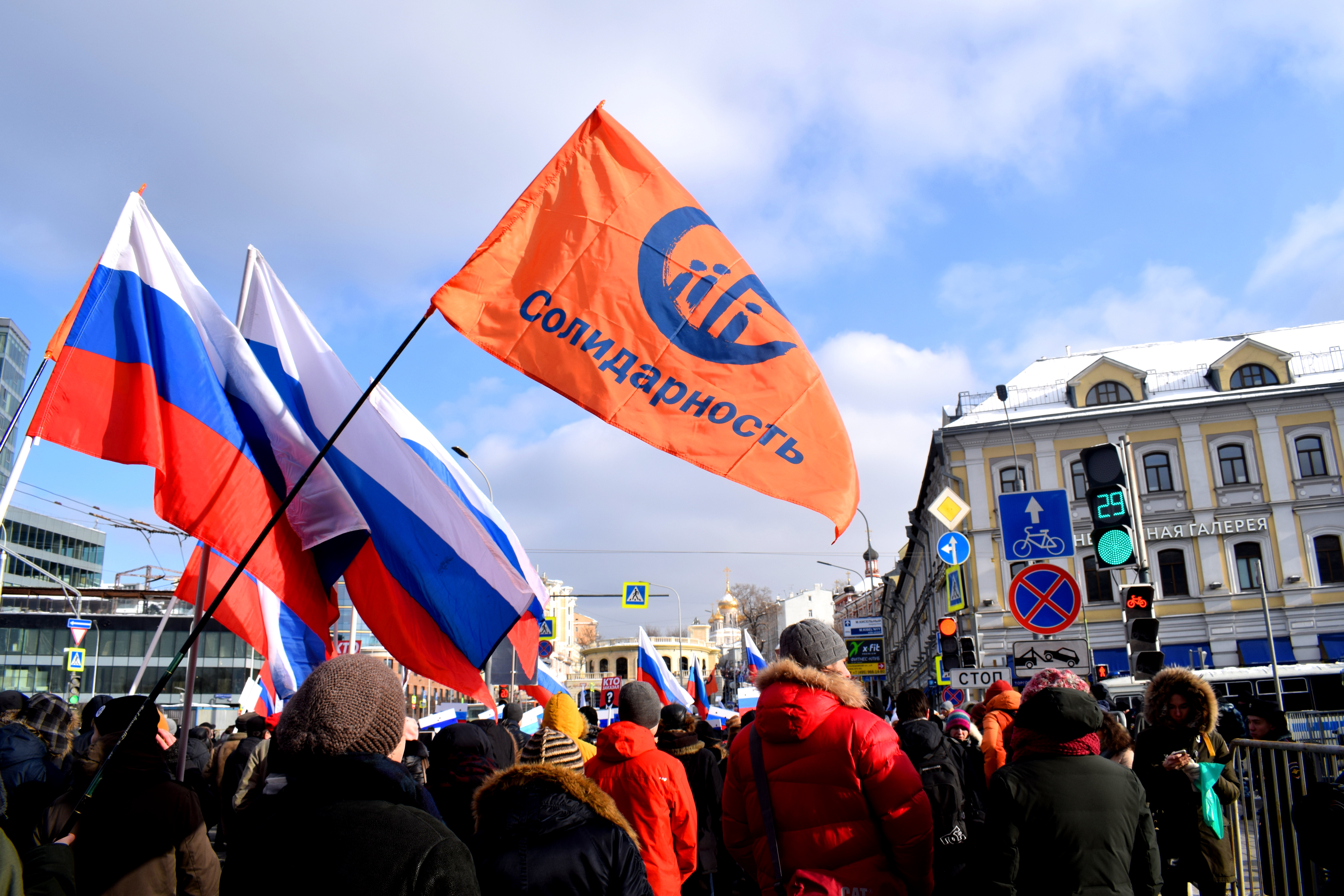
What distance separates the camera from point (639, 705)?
572 centimetres

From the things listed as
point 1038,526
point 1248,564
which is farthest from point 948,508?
point 1248,564

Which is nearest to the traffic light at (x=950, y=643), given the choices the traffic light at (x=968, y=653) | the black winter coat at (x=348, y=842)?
the traffic light at (x=968, y=653)

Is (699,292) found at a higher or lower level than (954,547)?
lower

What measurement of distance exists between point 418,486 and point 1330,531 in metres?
40.1

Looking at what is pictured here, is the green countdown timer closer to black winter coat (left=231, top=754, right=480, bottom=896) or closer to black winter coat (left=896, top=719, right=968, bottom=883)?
black winter coat (left=896, top=719, right=968, bottom=883)

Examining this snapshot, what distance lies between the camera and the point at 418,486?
6191 millimetres

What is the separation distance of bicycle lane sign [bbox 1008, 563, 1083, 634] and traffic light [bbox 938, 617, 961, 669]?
6.59 meters

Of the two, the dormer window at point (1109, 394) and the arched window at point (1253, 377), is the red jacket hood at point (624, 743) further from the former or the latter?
the arched window at point (1253, 377)

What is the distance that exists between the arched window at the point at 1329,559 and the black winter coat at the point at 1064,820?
39.2 metres

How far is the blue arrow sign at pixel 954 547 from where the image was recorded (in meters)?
19.8

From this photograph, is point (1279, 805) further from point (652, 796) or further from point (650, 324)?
point (650, 324)

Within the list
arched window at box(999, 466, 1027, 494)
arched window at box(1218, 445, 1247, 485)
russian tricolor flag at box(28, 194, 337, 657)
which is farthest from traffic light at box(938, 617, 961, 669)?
arched window at box(1218, 445, 1247, 485)

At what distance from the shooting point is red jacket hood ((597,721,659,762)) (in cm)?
521

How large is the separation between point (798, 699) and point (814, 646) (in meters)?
0.26
